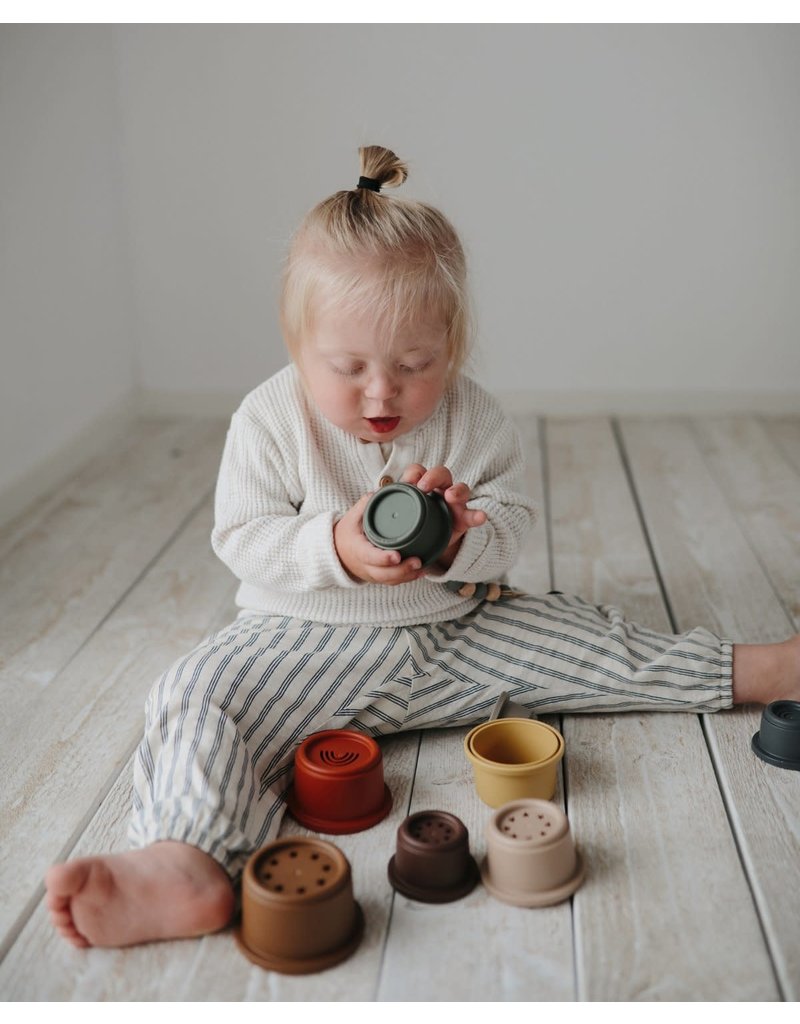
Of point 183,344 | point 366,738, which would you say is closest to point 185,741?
point 366,738

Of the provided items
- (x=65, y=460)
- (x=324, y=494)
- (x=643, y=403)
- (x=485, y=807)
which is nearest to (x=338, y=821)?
(x=485, y=807)

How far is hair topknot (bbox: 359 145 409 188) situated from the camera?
3.84ft

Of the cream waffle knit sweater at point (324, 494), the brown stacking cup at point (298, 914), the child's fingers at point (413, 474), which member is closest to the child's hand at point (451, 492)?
the child's fingers at point (413, 474)

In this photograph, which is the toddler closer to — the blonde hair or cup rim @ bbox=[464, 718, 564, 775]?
the blonde hair

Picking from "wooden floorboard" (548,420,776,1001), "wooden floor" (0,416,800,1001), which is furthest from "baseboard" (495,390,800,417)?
"wooden floorboard" (548,420,776,1001)

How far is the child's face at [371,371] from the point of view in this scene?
1.12 metres

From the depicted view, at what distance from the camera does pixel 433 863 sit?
3.03 feet

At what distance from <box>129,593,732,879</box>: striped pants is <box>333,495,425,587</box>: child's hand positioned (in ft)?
0.41

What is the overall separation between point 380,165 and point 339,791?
651mm

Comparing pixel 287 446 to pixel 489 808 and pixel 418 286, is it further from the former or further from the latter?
pixel 489 808

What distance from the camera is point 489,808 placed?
107 centimetres

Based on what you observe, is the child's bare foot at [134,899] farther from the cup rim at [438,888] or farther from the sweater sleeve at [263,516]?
the sweater sleeve at [263,516]

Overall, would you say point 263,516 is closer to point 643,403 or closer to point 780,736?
point 780,736
